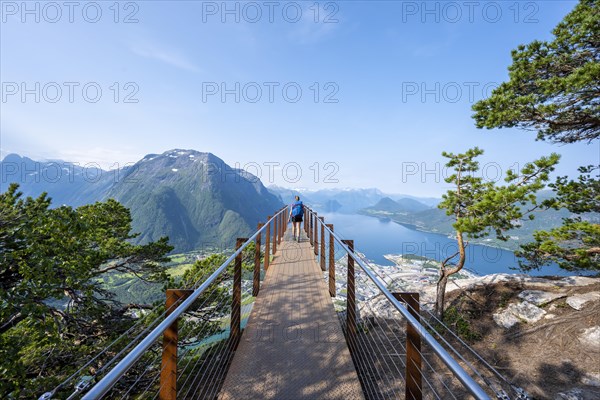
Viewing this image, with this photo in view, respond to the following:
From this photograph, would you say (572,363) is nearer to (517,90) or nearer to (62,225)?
(517,90)

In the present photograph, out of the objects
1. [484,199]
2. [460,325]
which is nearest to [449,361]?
[484,199]

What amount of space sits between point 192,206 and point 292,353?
579 ft

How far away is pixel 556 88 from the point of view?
20.6 feet

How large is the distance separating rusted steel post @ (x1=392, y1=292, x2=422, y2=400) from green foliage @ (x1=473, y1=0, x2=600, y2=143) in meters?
6.98

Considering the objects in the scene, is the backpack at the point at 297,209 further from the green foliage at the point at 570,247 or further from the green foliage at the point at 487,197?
the green foliage at the point at 570,247

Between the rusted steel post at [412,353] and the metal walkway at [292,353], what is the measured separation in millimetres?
635

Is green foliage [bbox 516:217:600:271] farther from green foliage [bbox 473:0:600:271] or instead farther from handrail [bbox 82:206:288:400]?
handrail [bbox 82:206:288:400]

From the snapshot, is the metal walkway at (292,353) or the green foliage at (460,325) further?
the green foliage at (460,325)

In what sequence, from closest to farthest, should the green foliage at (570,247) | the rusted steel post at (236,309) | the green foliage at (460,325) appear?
the rusted steel post at (236,309) < the green foliage at (570,247) < the green foliage at (460,325)

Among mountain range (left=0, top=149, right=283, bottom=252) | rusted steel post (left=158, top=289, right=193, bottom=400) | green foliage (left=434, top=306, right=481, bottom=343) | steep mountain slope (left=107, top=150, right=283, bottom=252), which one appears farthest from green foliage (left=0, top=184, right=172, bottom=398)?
mountain range (left=0, top=149, right=283, bottom=252)

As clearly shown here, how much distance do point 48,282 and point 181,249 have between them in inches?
5107

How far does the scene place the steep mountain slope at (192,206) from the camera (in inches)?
5349

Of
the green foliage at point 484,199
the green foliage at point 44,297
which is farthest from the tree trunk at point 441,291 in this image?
the green foliage at point 44,297

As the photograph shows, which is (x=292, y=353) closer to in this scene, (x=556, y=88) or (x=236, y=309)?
(x=236, y=309)
